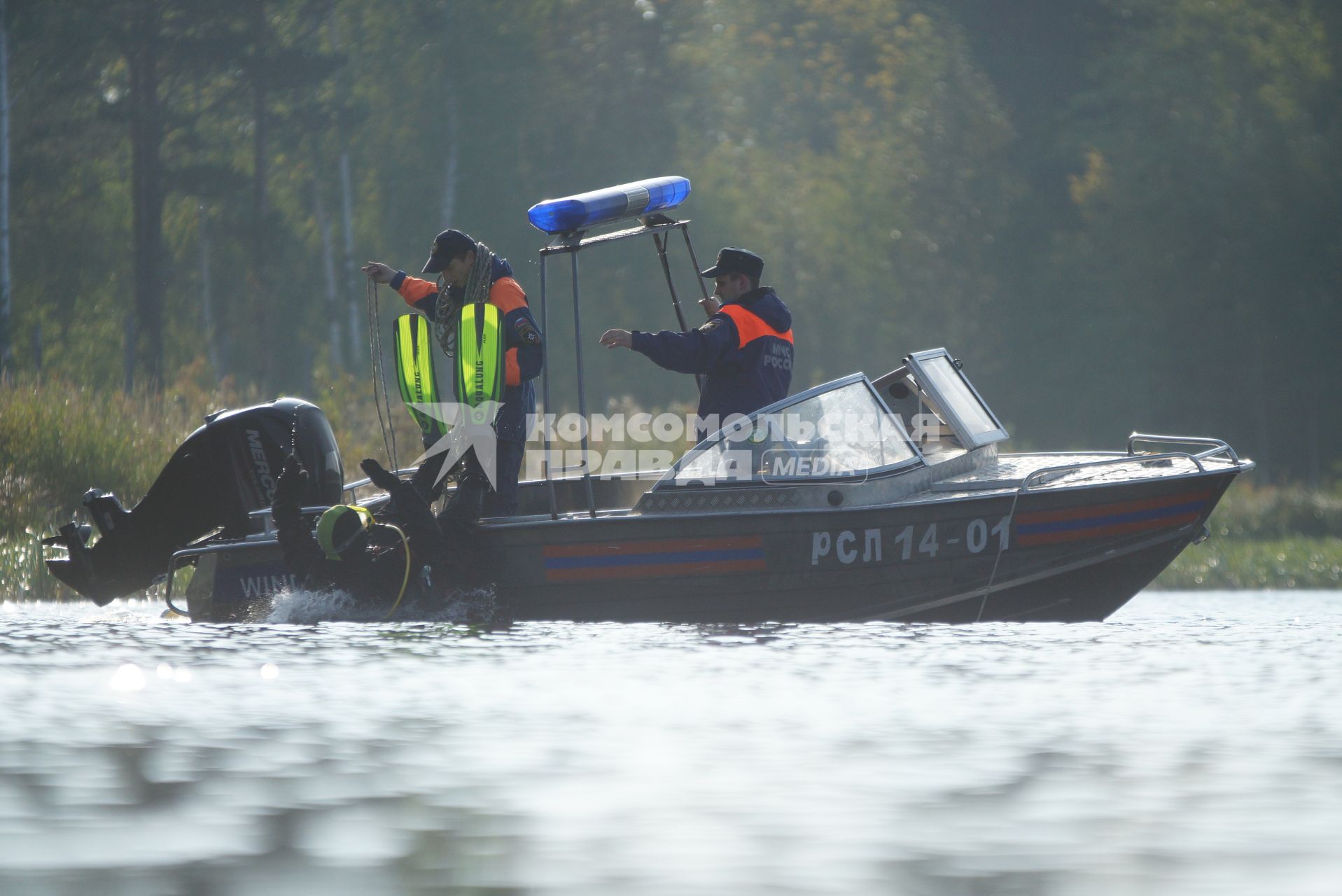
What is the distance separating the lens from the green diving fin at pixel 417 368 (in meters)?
9.43

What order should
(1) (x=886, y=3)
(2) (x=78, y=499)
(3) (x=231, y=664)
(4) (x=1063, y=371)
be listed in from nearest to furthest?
(3) (x=231, y=664) < (2) (x=78, y=499) < (4) (x=1063, y=371) < (1) (x=886, y=3)

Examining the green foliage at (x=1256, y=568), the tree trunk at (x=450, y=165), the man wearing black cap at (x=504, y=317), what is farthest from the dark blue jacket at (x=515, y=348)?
the tree trunk at (x=450, y=165)

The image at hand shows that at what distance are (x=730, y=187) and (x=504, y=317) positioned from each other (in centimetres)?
3665

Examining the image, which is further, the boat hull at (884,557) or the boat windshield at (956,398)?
the boat windshield at (956,398)

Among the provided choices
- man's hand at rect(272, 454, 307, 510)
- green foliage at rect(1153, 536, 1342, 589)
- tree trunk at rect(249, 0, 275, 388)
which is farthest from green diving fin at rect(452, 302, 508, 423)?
tree trunk at rect(249, 0, 275, 388)

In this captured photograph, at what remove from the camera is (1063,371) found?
44.3 meters

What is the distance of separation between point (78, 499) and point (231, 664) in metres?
6.76

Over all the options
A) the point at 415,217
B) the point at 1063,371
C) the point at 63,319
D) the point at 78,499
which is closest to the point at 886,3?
the point at 1063,371

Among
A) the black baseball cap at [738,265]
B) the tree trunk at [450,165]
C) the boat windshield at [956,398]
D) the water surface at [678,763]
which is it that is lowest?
the water surface at [678,763]

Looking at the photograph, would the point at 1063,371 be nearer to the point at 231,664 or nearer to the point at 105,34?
the point at 105,34

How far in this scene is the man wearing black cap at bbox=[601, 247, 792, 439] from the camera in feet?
31.2

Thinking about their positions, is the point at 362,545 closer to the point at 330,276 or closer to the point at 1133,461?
the point at 1133,461

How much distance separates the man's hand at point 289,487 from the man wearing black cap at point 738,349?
1.87 metres

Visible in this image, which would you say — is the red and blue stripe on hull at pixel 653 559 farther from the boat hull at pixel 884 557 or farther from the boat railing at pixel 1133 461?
the boat railing at pixel 1133 461
